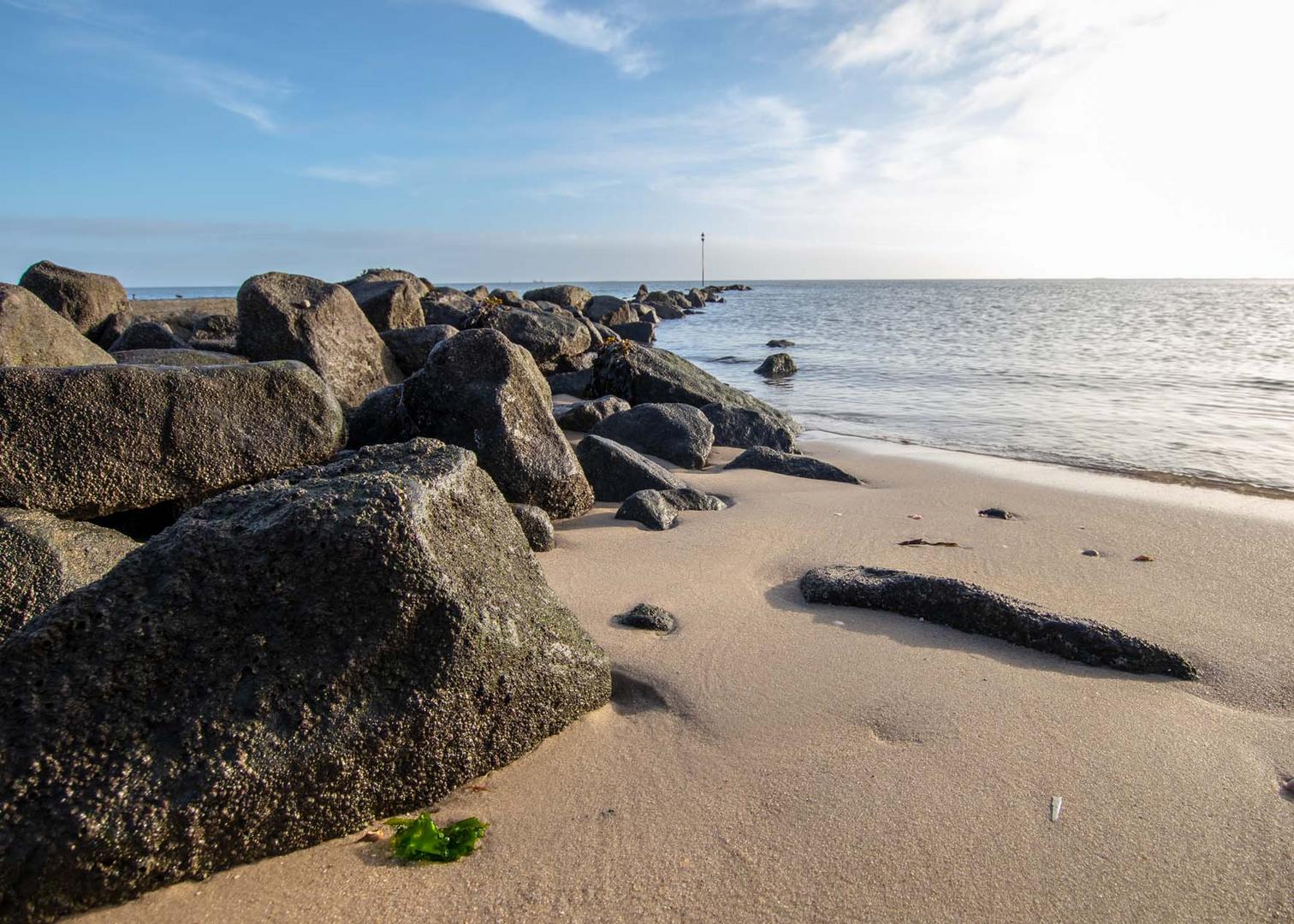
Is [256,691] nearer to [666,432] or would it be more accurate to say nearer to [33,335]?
[33,335]

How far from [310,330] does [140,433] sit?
3.39 metres

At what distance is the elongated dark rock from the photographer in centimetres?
290

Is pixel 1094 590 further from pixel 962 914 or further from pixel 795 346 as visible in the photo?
pixel 795 346

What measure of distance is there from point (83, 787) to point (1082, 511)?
5455 millimetres

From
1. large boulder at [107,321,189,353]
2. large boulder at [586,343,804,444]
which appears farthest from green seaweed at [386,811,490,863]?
large boulder at [107,321,189,353]

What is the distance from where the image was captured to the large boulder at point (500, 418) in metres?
4.61

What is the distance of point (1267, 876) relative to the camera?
73.7 inches

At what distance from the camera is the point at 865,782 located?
7.20ft

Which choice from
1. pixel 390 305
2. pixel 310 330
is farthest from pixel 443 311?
pixel 310 330

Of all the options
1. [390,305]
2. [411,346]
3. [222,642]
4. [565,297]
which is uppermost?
[390,305]

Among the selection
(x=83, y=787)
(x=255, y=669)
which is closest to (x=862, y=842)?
(x=255, y=669)

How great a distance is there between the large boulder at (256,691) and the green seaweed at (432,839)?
93mm

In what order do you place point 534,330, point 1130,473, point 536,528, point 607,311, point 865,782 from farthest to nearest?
point 607,311
point 534,330
point 1130,473
point 536,528
point 865,782

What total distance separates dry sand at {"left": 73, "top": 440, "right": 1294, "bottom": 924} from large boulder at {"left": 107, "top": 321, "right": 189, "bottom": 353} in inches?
257
